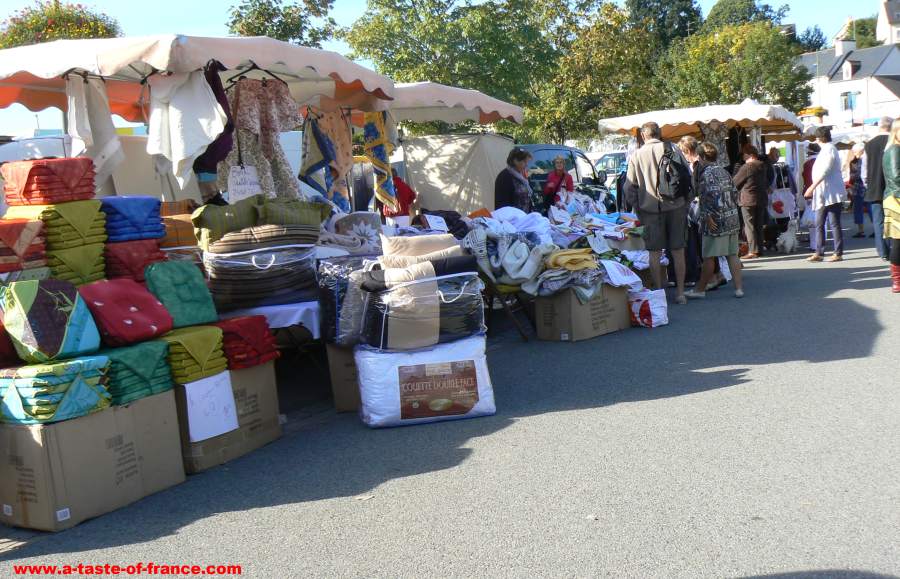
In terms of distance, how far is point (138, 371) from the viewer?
188 inches

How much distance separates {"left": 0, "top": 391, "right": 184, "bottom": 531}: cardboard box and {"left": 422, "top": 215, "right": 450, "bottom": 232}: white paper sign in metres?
4.31

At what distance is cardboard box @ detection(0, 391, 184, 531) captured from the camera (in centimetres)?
431

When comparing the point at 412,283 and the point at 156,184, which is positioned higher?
the point at 156,184

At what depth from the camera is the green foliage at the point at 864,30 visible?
327 ft

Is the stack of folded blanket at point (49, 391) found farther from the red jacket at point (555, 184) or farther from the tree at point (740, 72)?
the tree at point (740, 72)

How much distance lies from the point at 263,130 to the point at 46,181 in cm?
334

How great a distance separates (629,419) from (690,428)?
0.44m

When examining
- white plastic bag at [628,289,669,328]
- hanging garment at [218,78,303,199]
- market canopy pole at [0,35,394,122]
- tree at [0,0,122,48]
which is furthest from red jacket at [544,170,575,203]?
tree at [0,0,122,48]

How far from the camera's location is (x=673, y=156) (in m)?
9.66

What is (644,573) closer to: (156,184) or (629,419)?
(629,419)

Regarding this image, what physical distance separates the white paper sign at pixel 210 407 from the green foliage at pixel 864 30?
109 metres

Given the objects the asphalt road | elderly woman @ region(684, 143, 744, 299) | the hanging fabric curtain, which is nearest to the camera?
the asphalt road

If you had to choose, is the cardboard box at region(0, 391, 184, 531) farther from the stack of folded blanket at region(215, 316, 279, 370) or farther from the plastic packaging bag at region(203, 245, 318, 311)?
the plastic packaging bag at region(203, 245, 318, 311)

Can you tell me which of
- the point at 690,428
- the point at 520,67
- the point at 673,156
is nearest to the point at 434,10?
the point at 520,67
